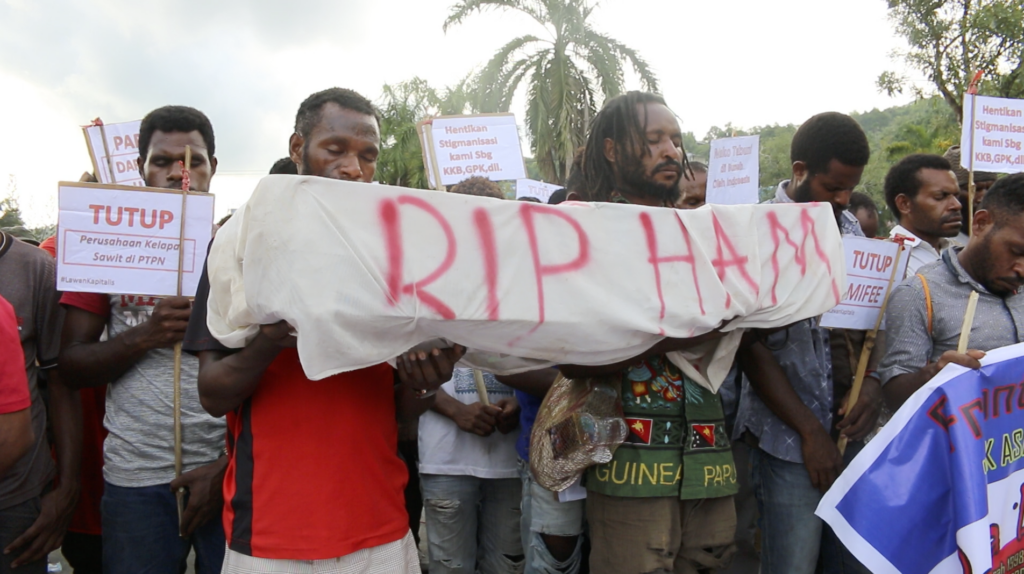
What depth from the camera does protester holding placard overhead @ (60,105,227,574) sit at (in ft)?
7.50

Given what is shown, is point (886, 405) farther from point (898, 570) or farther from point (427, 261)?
point (427, 261)

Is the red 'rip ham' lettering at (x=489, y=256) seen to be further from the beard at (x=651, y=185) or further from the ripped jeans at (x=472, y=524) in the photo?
the ripped jeans at (x=472, y=524)

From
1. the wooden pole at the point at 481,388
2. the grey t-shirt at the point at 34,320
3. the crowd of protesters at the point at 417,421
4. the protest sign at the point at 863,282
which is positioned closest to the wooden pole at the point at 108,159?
the crowd of protesters at the point at 417,421

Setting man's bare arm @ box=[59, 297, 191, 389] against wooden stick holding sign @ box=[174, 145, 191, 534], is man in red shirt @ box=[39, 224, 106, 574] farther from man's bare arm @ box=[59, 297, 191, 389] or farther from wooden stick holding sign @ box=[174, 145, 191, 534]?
wooden stick holding sign @ box=[174, 145, 191, 534]

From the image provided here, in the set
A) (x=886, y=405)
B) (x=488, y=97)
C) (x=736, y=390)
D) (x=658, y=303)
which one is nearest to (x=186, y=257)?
(x=658, y=303)

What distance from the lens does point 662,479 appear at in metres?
2.07

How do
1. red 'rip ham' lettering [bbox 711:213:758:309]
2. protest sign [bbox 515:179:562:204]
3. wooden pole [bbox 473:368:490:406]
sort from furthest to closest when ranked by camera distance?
protest sign [bbox 515:179:562:204], wooden pole [bbox 473:368:490:406], red 'rip ham' lettering [bbox 711:213:758:309]

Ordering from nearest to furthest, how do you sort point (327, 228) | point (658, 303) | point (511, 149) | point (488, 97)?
point (327, 228) → point (658, 303) → point (511, 149) → point (488, 97)

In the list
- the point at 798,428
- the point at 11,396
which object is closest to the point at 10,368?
the point at 11,396

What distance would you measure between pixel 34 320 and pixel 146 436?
66 centimetres

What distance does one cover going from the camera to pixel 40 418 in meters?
2.58

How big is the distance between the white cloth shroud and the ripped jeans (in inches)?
51.7

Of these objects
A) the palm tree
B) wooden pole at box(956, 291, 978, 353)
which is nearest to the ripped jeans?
wooden pole at box(956, 291, 978, 353)

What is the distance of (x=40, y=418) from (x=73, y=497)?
12.5 inches
